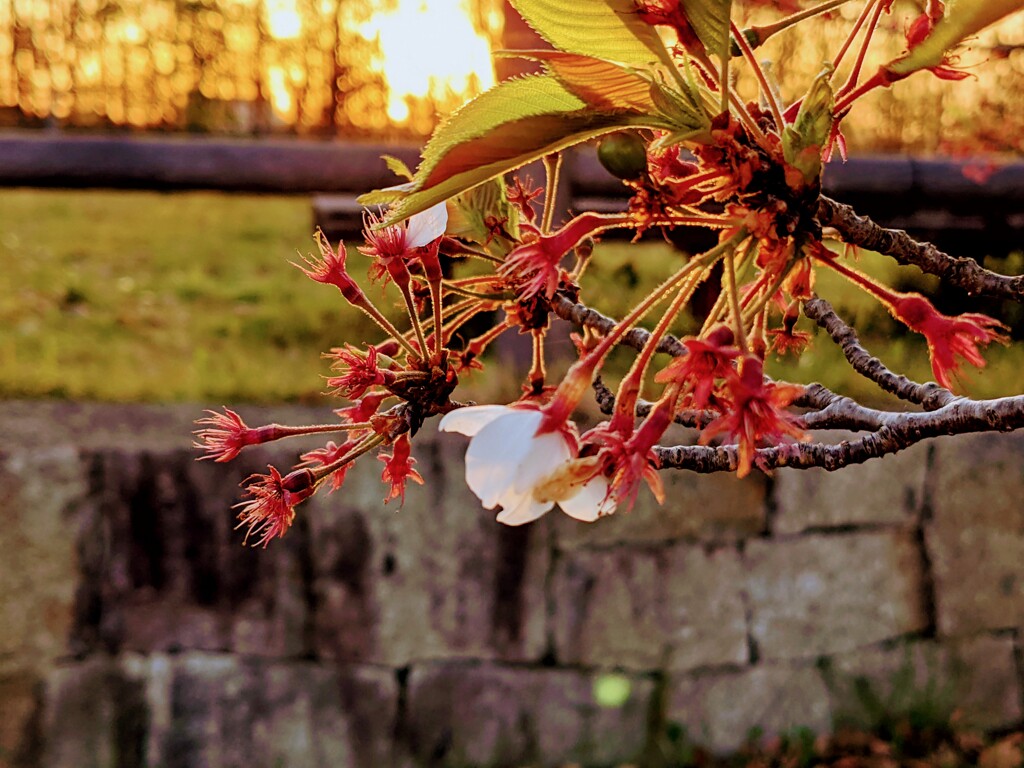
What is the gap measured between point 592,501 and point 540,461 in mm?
65

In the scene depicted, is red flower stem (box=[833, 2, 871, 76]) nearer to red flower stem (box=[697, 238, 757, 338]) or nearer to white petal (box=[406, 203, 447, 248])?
red flower stem (box=[697, 238, 757, 338])

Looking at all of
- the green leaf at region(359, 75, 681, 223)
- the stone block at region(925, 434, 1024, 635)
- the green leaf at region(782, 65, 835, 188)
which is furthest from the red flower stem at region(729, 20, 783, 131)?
the stone block at region(925, 434, 1024, 635)

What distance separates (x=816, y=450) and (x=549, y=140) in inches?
14.5

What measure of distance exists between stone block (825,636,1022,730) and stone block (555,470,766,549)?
1.76 ft

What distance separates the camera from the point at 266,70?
11.7 feet

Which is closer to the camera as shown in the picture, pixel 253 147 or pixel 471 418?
pixel 471 418

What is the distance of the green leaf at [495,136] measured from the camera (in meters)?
0.44

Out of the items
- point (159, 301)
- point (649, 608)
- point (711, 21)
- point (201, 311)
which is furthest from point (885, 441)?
point (159, 301)

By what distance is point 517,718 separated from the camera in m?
2.77

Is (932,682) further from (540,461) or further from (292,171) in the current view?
(540,461)

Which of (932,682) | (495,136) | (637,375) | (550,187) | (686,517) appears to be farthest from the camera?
(932,682)

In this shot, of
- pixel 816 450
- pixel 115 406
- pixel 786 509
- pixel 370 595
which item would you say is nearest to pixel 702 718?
pixel 786 509

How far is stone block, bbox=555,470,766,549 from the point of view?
2727 mm

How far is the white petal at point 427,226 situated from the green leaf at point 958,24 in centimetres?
26
